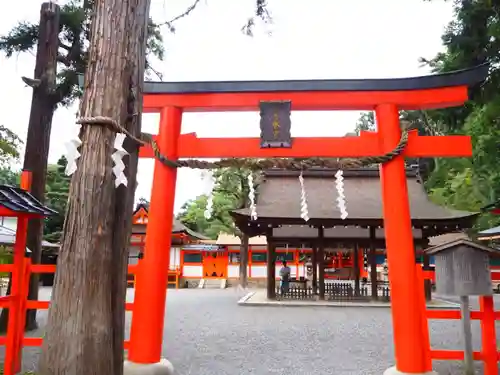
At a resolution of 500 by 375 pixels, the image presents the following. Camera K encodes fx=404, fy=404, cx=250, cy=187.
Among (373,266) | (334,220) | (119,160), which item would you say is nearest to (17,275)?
(119,160)

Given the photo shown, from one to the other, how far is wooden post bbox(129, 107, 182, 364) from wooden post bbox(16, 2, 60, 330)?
439 centimetres

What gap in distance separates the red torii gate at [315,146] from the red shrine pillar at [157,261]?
0.01 metres

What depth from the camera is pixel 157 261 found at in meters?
5.09

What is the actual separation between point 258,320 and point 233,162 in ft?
21.6

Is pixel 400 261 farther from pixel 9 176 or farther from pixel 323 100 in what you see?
pixel 9 176

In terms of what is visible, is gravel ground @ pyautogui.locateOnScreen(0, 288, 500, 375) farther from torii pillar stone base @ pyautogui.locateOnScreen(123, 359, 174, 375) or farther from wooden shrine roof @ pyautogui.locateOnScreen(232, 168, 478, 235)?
wooden shrine roof @ pyautogui.locateOnScreen(232, 168, 478, 235)

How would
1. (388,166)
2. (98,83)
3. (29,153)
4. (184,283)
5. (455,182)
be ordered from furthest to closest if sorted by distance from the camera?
(455,182) < (184,283) < (29,153) < (388,166) < (98,83)


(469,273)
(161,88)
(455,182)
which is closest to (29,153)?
(161,88)

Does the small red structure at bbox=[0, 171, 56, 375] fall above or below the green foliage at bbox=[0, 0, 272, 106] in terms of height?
below

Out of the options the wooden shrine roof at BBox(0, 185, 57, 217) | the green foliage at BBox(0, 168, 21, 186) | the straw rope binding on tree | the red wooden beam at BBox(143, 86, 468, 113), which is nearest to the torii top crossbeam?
the red wooden beam at BBox(143, 86, 468, 113)

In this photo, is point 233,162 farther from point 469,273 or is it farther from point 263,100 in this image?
point 469,273

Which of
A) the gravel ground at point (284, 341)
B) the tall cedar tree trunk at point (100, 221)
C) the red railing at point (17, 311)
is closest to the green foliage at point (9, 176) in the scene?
the gravel ground at point (284, 341)

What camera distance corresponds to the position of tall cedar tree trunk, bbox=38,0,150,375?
9.39ft

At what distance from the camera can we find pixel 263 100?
18.0 ft
